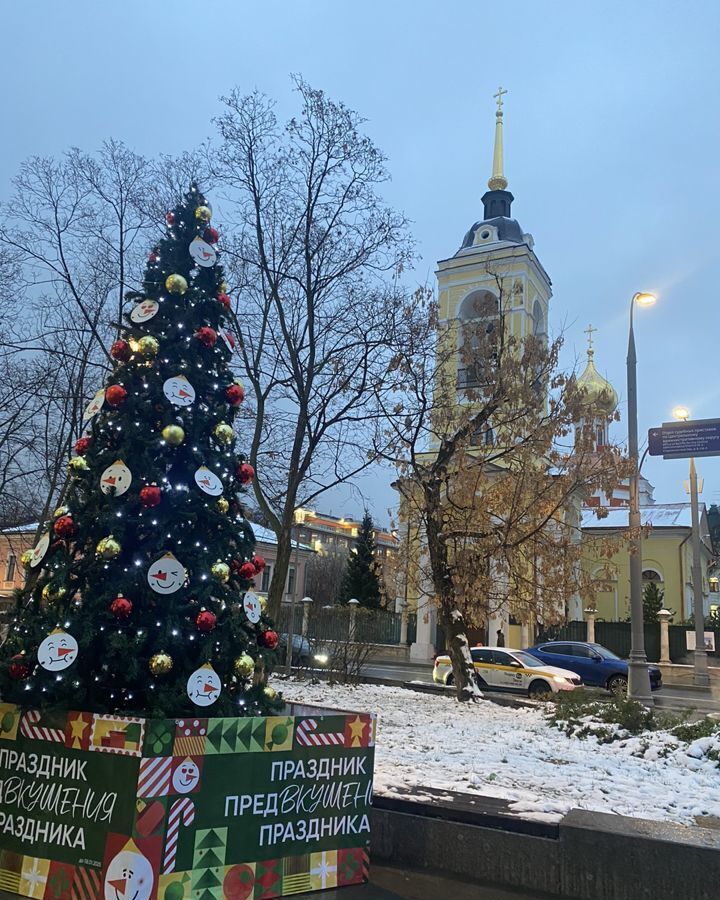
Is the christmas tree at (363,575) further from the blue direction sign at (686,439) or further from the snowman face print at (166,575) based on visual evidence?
the snowman face print at (166,575)

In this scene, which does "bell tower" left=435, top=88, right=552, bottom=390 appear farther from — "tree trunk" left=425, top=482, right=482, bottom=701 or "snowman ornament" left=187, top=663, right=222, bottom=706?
"snowman ornament" left=187, top=663, right=222, bottom=706

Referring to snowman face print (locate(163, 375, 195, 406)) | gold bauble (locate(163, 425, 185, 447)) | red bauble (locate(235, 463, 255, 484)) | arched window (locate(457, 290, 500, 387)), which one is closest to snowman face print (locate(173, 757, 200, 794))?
gold bauble (locate(163, 425, 185, 447))

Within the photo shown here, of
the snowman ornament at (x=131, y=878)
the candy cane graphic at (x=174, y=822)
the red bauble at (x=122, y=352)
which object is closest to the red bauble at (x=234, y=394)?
the red bauble at (x=122, y=352)

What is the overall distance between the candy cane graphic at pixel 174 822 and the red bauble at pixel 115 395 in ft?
8.88

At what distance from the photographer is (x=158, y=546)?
195 inches

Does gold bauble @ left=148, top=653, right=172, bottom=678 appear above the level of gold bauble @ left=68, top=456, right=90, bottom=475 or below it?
below

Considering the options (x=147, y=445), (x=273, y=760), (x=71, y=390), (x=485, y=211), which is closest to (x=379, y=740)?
(x=273, y=760)

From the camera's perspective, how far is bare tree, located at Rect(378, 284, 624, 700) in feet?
42.6

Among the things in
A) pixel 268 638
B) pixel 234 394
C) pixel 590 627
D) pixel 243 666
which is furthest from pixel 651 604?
pixel 243 666

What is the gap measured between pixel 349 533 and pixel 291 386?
92.7 meters

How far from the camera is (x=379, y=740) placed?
8.42 metres

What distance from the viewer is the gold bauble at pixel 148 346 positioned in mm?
5297

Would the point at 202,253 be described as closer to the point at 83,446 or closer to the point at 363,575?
the point at 83,446

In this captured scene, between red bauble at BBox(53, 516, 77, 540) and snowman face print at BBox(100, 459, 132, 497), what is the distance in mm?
336
